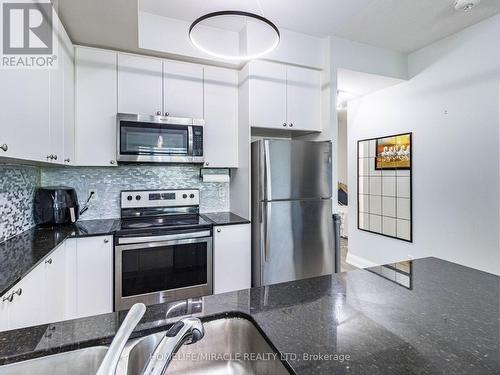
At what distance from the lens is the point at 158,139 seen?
7.73 ft

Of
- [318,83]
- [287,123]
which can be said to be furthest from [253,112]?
[318,83]

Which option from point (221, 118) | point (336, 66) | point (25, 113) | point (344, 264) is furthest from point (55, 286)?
point (344, 264)

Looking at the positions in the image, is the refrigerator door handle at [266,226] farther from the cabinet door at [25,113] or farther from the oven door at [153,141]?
the cabinet door at [25,113]

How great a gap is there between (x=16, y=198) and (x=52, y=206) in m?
0.27

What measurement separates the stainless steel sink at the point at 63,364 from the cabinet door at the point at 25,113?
0.98m

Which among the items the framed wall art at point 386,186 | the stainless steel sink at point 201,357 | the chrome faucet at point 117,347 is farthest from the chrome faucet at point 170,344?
the framed wall art at point 386,186

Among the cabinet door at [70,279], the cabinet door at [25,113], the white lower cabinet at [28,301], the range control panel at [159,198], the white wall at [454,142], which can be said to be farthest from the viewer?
the range control panel at [159,198]

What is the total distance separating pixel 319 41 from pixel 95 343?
309 centimetres

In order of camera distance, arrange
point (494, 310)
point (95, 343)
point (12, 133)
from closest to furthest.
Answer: point (95, 343) → point (494, 310) → point (12, 133)

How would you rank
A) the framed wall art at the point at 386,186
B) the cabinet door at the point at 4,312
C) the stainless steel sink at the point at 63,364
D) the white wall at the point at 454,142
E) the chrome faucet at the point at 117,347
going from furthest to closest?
the framed wall art at the point at 386,186 < the white wall at the point at 454,142 < the cabinet door at the point at 4,312 < the stainless steel sink at the point at 63,364 < the chrome faucet at the point at 117,347

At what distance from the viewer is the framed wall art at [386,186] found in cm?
322

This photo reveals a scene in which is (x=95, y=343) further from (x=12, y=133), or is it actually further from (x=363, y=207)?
(x=363, y=207)

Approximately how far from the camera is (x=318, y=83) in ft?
9.21
